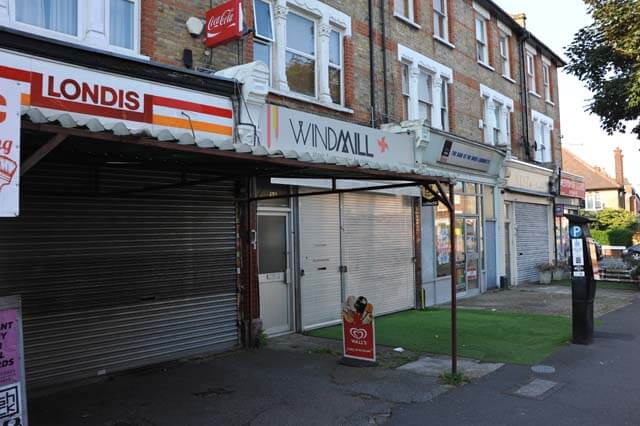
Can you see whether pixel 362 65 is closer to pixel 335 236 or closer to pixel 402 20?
pixel 402 20

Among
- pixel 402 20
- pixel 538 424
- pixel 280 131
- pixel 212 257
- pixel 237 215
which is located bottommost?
pixel 538 424

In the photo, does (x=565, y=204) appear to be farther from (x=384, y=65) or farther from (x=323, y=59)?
(x=323, y=59)

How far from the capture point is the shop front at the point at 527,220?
18.8 m

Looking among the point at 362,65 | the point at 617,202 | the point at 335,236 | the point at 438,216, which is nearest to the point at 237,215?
the point at 335,236

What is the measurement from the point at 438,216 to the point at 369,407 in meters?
9.51

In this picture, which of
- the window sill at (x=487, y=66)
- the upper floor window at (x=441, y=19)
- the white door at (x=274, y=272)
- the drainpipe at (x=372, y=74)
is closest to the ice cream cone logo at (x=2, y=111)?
the white door at (x=274, y=272)

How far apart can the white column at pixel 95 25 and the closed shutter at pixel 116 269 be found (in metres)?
1.75

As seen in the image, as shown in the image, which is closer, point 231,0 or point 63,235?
point 63,235

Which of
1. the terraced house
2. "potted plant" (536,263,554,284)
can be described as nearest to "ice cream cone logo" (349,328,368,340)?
the terraced house

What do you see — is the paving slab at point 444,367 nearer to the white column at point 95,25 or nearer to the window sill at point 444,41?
the white column at point 95,25

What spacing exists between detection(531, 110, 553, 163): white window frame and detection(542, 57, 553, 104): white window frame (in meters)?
0.99

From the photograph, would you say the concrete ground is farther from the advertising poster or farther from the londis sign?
the londis sign

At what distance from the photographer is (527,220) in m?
20.2

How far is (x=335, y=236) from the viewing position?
11312 mm
